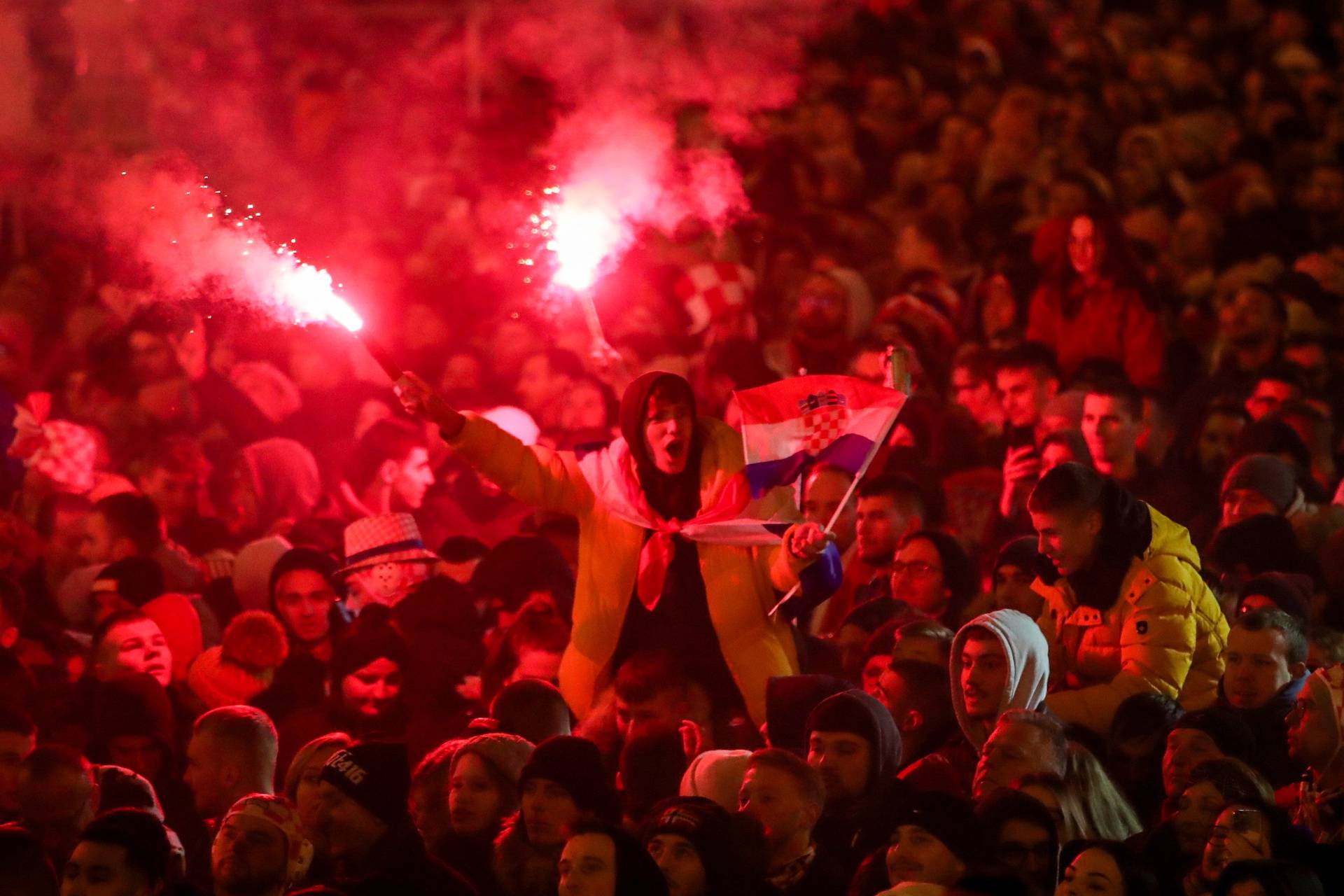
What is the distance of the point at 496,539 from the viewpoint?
9.09 m

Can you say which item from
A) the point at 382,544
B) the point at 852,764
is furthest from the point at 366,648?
the point at 852,764

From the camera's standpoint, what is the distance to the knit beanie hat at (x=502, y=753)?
5867mm

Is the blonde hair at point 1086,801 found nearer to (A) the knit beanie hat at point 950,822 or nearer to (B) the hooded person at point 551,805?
(A) the knit beanie hat at point 950,822

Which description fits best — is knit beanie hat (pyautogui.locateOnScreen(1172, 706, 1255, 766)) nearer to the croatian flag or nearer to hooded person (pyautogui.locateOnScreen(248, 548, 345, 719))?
the croatian flag

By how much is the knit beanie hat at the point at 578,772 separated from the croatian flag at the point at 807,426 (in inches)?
47.4

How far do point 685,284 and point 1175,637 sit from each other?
4715 mm


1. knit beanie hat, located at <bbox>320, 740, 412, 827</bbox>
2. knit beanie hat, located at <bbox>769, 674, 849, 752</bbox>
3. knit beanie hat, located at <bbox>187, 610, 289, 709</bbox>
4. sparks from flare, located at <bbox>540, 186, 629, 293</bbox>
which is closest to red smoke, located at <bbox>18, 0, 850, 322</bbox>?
sparks from flare, located at <bbox>540, 186, 629, 293</bbox>

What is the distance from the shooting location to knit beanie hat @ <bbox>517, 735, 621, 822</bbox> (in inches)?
217

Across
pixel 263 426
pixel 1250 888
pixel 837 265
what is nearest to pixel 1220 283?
pixel 837 265

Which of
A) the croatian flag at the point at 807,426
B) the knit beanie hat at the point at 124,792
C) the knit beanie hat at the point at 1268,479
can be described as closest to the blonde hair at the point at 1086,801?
the croatian flag at the point at 807,426

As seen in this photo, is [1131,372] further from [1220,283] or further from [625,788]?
[625,788]

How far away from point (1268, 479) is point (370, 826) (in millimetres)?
3670

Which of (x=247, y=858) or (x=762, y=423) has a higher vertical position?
(x=762, y=423)

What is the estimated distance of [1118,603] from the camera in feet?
20.5
